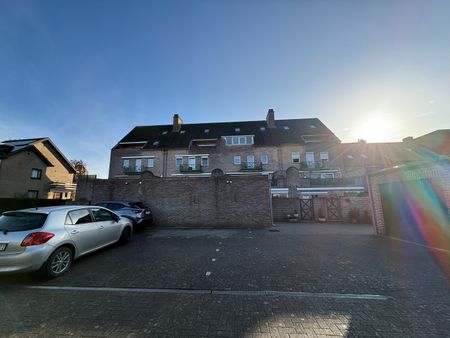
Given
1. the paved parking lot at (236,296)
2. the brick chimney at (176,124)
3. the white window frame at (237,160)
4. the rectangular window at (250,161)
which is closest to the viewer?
the paved parking lot at (236,296)

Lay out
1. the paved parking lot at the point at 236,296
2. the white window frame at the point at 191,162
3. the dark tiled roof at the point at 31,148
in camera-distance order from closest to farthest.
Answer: the paved parking lot at the point at 236,296
the dark tiled roof at the point at 31,148
the white window frame at the point at 191,162

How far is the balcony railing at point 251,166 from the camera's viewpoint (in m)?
26.2

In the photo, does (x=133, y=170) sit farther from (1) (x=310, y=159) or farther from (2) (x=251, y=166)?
(1) (x=310, y=159)

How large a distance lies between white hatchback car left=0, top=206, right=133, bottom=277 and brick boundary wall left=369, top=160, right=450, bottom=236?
11372mm

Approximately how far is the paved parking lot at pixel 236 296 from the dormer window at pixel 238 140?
22.7 m

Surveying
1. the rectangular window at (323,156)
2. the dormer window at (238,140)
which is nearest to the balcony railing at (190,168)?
the dormer window at (238,140)

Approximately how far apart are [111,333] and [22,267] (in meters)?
2.89

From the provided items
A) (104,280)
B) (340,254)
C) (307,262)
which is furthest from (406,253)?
(104,280)

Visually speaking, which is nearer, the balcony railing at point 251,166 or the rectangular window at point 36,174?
the rectangular window at point 36,174

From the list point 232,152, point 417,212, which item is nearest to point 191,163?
point 232,152

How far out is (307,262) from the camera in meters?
5.27

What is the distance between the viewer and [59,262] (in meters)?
4.45

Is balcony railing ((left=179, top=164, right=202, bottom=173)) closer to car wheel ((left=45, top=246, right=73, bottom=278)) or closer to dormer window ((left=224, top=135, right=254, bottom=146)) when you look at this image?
dormer window ((left=224, top=135, right=254, bottom=146))

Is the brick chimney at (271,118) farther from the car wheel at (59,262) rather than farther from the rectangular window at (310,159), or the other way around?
the car wheel at (59,262)
